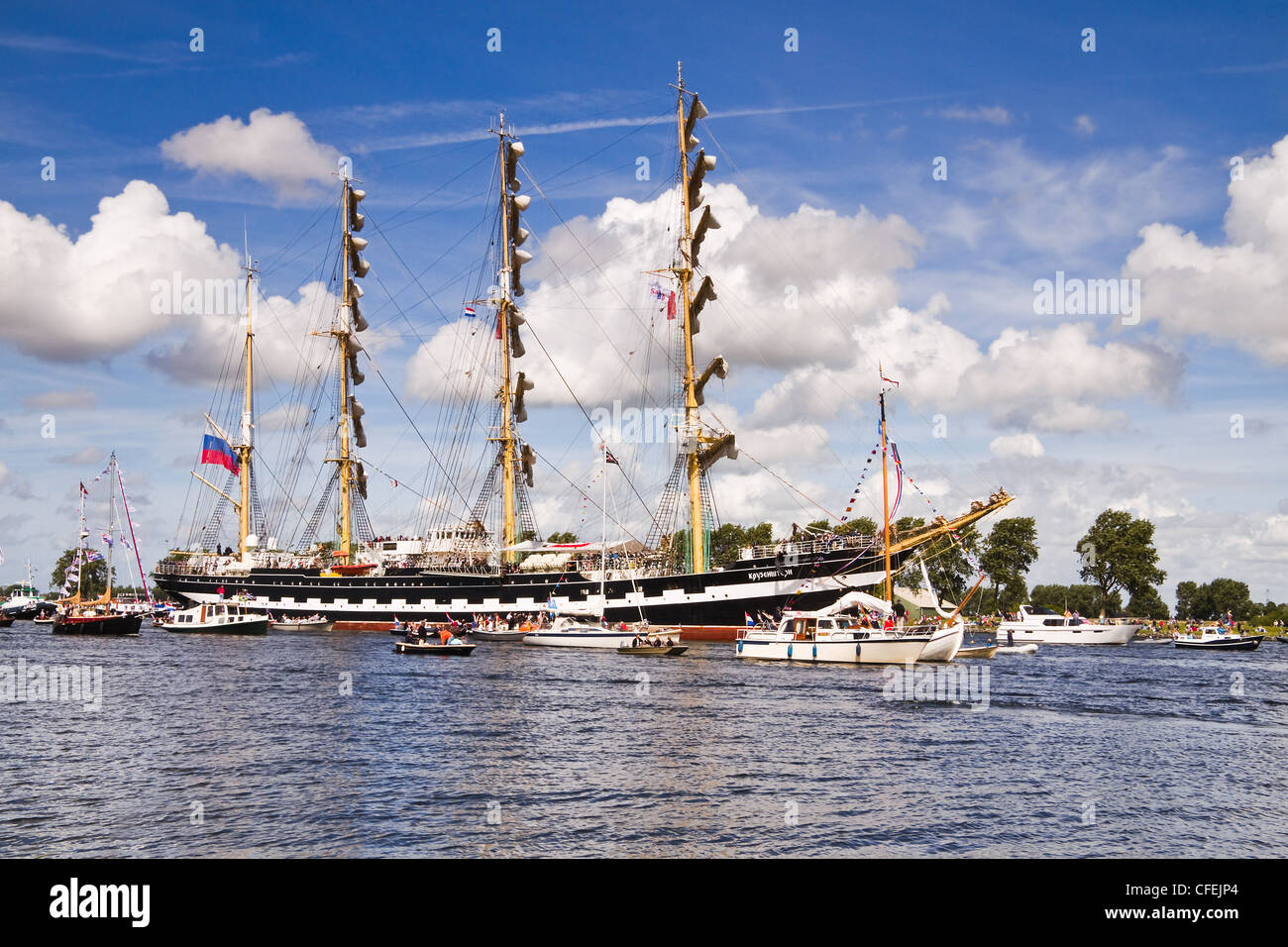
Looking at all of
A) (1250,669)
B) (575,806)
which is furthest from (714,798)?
(1250,669)

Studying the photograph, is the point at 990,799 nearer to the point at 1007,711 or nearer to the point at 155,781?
the point at 1007,711

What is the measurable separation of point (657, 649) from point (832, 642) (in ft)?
42.6

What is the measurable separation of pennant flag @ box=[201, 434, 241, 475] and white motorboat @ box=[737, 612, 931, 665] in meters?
75.0

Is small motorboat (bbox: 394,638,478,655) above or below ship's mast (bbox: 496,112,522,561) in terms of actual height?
below

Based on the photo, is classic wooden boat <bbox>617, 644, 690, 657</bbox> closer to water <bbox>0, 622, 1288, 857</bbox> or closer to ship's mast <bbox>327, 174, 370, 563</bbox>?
water <bbox>0, 622, 1288, 857</bbox>

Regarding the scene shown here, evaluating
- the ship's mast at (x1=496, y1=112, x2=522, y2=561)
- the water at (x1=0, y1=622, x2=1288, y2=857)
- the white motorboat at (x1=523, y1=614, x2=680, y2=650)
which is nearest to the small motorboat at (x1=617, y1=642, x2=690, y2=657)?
the white motorboat at (x1=523, y1=614, x2=680, y2=650)

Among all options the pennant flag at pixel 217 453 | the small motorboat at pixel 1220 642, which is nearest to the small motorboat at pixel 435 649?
the pennant flag at pixel 217 453

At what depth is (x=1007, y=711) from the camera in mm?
40000

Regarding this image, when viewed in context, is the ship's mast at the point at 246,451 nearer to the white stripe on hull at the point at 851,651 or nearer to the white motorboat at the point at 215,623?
the white motorboat at the point at 215,623

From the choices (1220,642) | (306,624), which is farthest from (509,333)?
(1220,642)

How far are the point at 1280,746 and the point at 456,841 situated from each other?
2748 cm

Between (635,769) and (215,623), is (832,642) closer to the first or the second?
(635,769)

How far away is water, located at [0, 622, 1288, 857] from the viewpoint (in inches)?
790

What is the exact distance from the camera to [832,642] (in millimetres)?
57375
